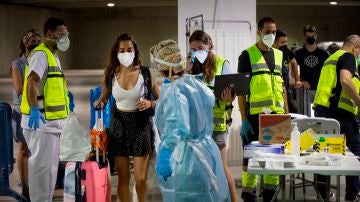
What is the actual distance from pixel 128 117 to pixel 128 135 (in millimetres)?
129

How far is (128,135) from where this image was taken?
4.47 metres

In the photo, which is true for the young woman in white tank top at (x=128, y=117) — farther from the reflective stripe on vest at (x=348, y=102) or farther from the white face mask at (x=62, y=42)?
the reflective stripe on vest at (x=348, y=102)

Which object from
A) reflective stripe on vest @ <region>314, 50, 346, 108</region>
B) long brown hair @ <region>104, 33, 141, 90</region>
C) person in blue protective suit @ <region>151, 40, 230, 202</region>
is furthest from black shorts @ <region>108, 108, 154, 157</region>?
reflective stripe on vest @ <region>314, 50, 346, 108</region>

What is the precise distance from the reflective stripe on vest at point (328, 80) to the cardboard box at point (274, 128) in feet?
4.39

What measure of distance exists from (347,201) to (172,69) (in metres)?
2.50

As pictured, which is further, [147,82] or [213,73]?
[213,73]

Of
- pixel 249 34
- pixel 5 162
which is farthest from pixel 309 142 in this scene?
pixel 249 34

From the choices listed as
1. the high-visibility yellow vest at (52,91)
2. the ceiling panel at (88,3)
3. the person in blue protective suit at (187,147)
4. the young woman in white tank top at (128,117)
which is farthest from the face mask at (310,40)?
the ceiling panel at (88,3)

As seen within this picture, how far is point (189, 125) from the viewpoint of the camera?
3537 mm

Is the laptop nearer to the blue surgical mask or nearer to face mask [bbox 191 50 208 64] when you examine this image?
face mask [bbox 191 50 208 64]

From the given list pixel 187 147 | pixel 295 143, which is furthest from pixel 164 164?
pixel 295 143

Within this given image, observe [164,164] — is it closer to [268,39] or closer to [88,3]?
[268,39]

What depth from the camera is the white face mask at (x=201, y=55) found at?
4578mm

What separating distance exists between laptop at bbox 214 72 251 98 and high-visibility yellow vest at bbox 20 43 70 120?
1.30 meters
